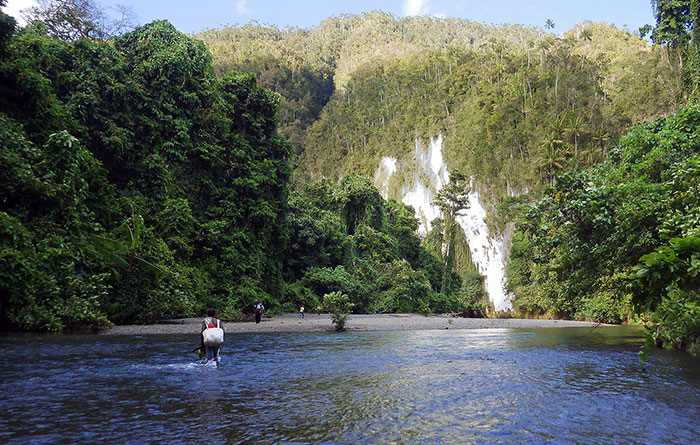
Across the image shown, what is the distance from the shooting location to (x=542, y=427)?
24.2 ft

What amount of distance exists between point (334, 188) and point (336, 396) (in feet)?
146

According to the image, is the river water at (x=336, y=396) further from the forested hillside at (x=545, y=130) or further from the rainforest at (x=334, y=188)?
the forested hillside at (x=545, y=130)

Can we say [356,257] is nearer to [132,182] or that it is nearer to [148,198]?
[148,198]

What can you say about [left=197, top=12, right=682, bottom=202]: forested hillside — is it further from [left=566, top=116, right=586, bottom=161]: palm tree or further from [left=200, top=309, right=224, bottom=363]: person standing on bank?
[left=200, top=309, right=224, bottom=363]: person standing on bank

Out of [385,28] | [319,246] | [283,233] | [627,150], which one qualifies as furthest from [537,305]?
[385,28]

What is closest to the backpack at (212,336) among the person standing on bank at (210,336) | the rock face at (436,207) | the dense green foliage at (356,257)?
the person standing on bank at (210,336)

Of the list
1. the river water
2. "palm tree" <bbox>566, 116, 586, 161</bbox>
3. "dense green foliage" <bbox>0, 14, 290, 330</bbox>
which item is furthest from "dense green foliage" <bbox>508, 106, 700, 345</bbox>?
"palm tree" <bbox>566, 116, 586, 161</bbox>

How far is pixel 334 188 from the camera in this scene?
175 feet

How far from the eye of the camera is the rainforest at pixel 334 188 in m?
14.8

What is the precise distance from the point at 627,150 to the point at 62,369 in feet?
62.7

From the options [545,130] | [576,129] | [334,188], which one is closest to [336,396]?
[334,188]

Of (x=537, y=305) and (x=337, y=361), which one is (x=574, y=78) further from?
(x=337, y=361)

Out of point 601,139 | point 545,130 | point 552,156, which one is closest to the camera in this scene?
point 552,156

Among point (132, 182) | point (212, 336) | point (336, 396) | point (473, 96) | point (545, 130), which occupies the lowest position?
point (336, 396)
